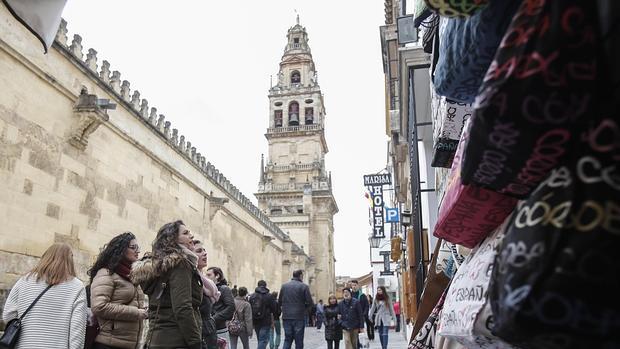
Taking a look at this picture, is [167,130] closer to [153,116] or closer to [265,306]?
[153,116]

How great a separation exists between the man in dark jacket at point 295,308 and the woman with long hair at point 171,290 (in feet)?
19.3

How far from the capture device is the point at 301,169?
55.7 meters

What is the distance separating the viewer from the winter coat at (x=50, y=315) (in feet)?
12.4

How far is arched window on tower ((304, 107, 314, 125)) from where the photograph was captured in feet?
190

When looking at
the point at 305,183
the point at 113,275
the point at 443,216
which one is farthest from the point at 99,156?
the point at 305,183

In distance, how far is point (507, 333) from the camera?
0.87 m

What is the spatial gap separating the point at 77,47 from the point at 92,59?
2.87 ft

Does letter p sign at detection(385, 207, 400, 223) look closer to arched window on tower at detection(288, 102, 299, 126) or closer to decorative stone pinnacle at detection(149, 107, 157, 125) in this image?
decorative stone pinnacle at detection(149, 107, 157, 125)

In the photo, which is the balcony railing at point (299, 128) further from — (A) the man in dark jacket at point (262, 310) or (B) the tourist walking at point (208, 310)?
(B) the tourist walking at point (208, 310)

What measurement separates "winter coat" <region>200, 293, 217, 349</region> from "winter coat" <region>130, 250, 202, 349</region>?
751mm

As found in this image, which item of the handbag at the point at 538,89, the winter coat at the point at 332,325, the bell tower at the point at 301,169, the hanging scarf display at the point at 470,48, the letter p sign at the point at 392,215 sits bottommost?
the winter coat at the point at 332,325

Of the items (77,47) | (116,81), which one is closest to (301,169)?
(116,81)

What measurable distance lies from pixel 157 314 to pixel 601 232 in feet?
11.8

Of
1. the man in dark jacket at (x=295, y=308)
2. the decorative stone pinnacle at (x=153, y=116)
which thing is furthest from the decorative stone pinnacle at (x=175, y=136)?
the man in dark jacket at (x=295, y=308)
